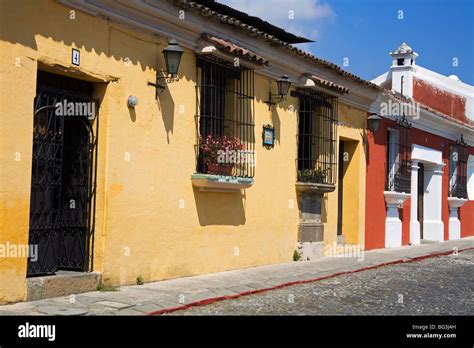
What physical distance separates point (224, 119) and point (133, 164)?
2.25 metres

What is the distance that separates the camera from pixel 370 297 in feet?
29.7

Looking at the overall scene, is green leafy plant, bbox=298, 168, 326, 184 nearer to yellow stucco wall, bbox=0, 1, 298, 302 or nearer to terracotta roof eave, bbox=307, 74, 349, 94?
yellow stucco wall, bbox=0, 1, 298, 302

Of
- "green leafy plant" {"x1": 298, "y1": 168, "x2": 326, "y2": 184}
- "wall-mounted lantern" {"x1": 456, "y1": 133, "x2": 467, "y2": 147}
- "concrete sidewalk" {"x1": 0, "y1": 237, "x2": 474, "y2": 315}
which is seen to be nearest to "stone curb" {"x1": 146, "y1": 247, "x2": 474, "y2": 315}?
"concrete sidewalk" {"x1": 0, "y1": 237, "x2": 474, "y2": 315}

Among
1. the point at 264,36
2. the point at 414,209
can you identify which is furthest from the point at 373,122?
the point at 264,36

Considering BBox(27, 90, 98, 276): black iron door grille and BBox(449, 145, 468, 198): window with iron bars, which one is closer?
BBox(27, 90, 98, 276): black iron door grille

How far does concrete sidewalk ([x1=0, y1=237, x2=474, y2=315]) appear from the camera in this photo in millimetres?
7215

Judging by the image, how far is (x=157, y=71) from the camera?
9516mm

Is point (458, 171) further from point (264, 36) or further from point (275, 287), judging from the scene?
point (275, 287)

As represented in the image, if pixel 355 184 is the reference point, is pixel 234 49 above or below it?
above

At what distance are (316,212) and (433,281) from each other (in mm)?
3244

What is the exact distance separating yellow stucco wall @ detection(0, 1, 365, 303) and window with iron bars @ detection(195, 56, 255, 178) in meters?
0.23

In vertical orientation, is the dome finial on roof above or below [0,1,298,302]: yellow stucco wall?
above

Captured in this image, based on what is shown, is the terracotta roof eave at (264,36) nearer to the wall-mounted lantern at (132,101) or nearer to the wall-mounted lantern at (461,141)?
the wall-mounted lantern at (132,101)

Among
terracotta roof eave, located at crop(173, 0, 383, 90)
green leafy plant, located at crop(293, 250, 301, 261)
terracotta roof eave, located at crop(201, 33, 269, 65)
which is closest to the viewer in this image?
terracotta roof eave, located at crop(173, 0, 383, 90)
